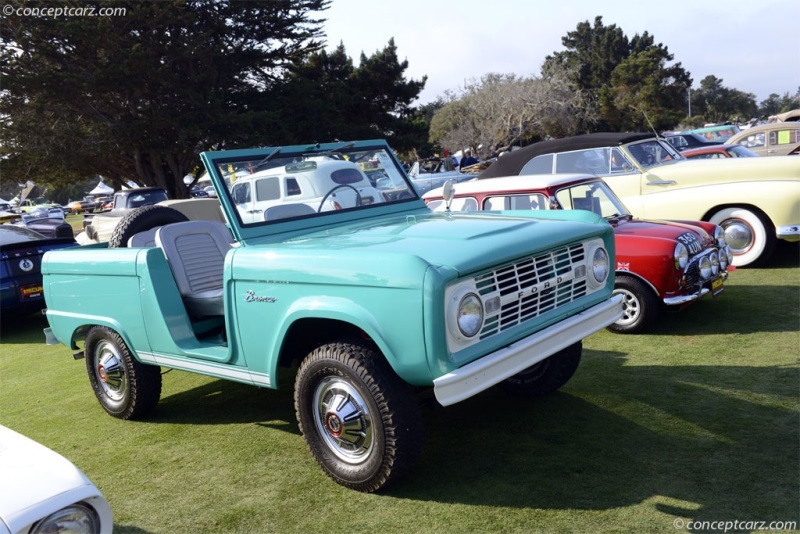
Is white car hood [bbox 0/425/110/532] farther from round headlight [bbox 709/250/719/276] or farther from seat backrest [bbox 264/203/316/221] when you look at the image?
round headlight [bbox 709/250/719/276]

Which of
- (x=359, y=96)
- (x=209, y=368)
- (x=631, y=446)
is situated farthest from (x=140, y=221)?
(x=359, y=96)

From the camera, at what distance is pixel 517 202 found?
707 cm

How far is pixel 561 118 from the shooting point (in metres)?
45.6

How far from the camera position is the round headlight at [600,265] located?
419 centimetres

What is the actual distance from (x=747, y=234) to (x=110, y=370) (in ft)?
25.2

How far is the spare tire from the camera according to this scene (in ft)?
17.4

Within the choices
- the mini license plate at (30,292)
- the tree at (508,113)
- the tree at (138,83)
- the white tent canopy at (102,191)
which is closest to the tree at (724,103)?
the tree at (508,113)

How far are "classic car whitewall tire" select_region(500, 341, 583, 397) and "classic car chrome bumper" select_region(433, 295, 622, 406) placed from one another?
656 millimetres

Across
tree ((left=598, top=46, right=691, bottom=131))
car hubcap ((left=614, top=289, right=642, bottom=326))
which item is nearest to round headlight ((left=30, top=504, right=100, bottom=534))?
car hubcap ((left=614, top=289, right=642, bottom=326))

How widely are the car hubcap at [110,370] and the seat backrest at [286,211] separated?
164 centimetres

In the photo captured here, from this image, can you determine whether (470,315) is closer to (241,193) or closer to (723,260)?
(241,193)

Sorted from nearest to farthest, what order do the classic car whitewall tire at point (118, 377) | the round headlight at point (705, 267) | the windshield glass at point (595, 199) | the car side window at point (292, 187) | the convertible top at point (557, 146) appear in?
the car side window at point (292, 187) → the classic car whitewall tire at point (118, 377) → the round headlight at point (705, 267) → the windshield glass at point (595, 199) → the convertible top at point (557, 146)

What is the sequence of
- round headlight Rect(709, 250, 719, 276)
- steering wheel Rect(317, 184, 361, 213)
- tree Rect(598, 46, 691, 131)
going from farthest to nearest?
1. tree Rect(598, 46, 691, 131)
2. round headlight Rect(709, 250, 719, 276)
3. steering wheel Rect(317, 184, 361, 213)

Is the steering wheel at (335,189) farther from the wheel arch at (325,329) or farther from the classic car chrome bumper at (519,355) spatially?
the classic car chrome bumper at (519,355)
